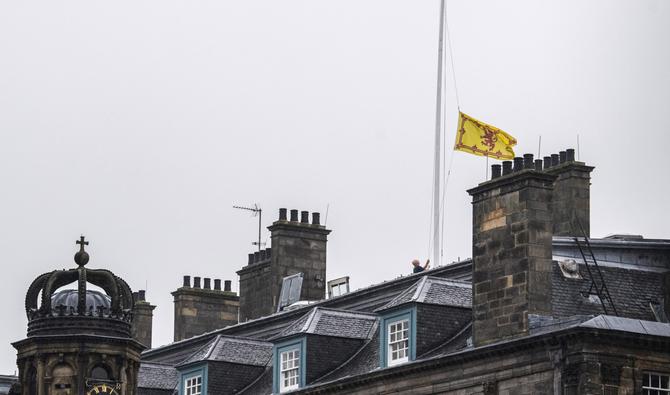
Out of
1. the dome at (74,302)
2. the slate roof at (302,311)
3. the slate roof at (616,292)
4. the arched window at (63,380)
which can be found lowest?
the arched window at (63,380)

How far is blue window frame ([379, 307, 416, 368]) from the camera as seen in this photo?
68.9m

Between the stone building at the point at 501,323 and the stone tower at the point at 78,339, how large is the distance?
10370mm

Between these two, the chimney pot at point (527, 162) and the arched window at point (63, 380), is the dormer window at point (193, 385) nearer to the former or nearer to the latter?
the chimney pot at point (527, 162)

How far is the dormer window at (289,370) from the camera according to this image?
2913 inches

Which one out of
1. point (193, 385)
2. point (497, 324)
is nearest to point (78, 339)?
point (497, 324)

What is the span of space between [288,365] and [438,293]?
726 cm

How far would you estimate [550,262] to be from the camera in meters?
64.9

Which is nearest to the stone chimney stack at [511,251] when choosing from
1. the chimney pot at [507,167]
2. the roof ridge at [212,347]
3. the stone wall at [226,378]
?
the chimney pot at [507,167]

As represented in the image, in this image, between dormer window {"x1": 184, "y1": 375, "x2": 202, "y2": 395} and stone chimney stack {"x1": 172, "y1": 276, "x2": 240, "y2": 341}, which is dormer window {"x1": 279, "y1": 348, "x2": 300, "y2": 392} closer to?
dormer window {"x1": 184, "y1": 375, "x2": 202, "y2": 395}

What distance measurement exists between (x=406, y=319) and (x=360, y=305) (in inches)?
288

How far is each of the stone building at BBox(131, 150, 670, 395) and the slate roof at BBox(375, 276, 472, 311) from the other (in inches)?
1.8

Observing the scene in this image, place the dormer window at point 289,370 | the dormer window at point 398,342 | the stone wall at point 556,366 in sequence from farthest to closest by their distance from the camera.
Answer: the dormer window at point 289,370 < the dormer window at point 398,342 < the stone wall at point 556,366

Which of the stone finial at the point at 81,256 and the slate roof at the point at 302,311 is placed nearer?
the stone finial at the point at 81,256

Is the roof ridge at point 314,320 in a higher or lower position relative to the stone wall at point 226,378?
higher
